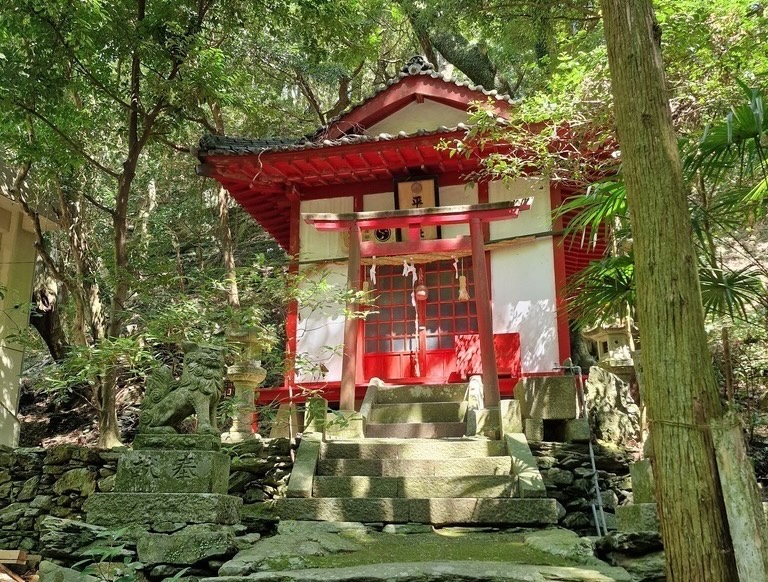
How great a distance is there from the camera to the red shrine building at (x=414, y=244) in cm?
973

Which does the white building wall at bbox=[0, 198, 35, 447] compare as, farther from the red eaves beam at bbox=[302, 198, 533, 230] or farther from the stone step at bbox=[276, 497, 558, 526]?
the stone step at bbox=[276, 497, 558, 526]

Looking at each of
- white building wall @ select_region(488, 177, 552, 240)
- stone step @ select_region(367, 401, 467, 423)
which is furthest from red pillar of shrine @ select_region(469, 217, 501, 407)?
white building wall @ select_region(488, 177, 552, 240)

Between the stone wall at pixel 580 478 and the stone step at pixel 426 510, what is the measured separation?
2.54ft

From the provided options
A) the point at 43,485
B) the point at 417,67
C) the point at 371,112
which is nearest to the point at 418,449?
the point at 43,485

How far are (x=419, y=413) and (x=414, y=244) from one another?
2.35 meters

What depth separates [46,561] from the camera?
442cm

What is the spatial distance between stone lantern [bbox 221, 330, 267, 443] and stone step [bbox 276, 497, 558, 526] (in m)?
1.98

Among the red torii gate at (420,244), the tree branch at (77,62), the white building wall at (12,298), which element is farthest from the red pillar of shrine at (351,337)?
the white building wall at (12,298)

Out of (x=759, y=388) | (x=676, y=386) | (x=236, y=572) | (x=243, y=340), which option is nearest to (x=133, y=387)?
(x=243, y=340)

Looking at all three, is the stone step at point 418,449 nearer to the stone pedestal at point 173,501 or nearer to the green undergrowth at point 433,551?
the green undergrowth at point 433,551

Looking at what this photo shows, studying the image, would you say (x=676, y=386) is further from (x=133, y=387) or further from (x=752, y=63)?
(x=133, y=387)

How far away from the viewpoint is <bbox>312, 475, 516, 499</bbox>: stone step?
5965 mm

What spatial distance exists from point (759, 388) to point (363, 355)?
278 inches

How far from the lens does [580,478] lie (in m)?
6.58
